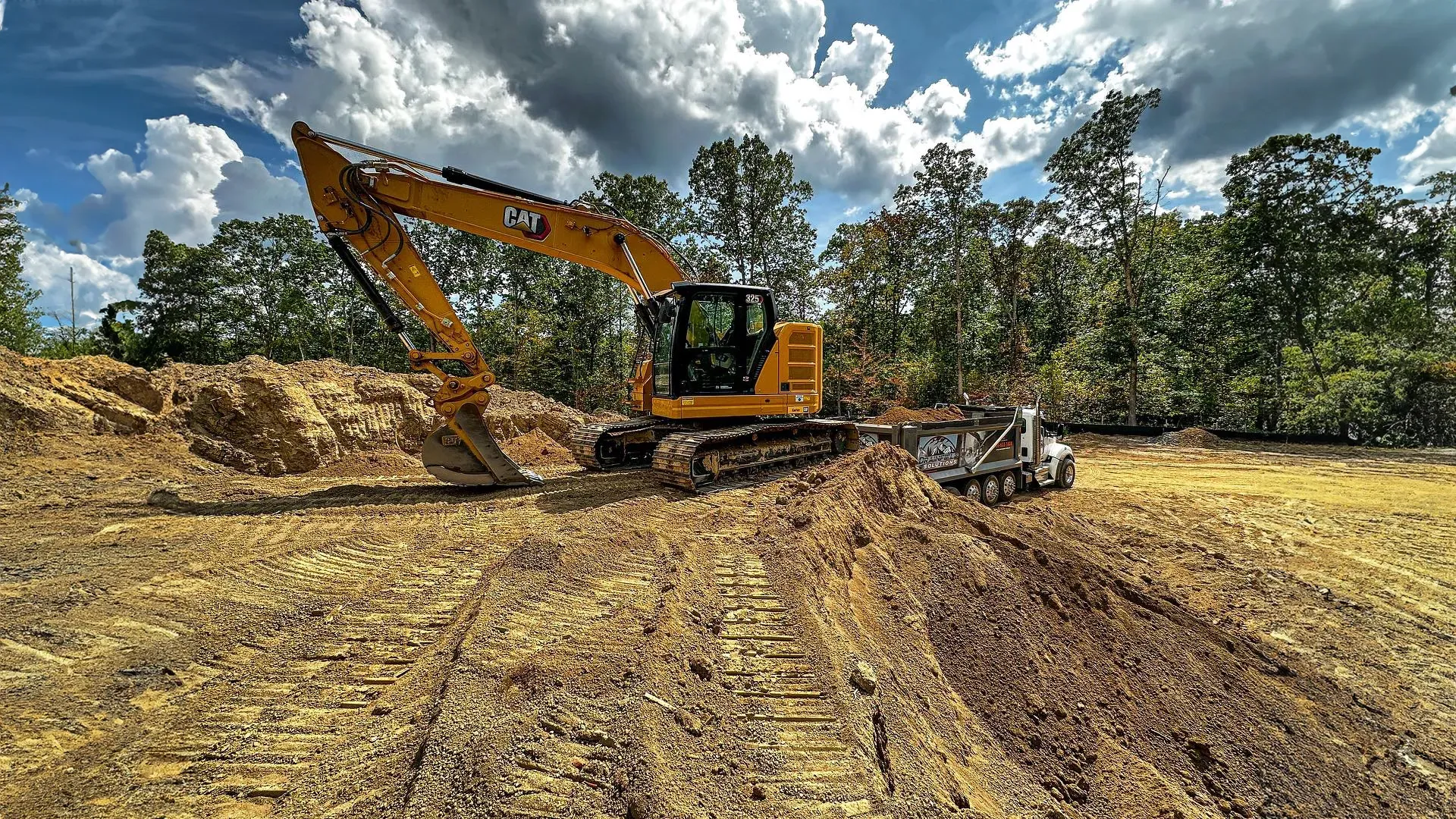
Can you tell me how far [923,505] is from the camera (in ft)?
19.7

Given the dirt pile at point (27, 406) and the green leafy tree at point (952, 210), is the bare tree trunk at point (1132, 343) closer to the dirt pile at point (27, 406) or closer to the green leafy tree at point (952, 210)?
the green leafy tree at point (952, 210)

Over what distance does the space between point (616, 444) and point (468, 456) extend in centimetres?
232

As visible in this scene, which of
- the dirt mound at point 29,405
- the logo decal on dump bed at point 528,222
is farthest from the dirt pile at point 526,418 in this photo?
the dirt mound at point 29,405

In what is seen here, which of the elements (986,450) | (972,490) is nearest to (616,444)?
(972,490)

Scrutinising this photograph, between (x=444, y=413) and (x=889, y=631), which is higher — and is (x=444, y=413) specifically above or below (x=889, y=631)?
above

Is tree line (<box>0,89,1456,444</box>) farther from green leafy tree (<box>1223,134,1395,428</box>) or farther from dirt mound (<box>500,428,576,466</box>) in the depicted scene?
dirt mound (<box>500,428,576,466</box>)

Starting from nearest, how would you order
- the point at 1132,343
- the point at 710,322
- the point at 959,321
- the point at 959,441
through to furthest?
the point at 710,322
the point at 959,441
the point at 1132,343
the point at 959,321

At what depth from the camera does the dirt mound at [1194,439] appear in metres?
17.1

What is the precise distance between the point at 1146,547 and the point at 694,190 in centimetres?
2122

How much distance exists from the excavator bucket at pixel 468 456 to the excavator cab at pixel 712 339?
249 cm

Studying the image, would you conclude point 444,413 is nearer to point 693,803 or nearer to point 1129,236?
point 693,803

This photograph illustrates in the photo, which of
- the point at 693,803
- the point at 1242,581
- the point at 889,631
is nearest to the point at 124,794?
the point at 693,803

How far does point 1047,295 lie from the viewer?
3067 cm

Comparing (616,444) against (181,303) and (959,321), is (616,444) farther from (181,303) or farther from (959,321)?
(181,303)
